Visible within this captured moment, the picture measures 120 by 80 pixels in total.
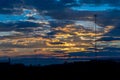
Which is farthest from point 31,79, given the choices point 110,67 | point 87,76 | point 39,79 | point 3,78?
point 110,67

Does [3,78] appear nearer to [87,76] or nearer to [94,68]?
[87,76]

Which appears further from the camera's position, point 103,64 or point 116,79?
point 103,64

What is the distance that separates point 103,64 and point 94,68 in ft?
9.33

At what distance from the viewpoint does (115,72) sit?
248 ft

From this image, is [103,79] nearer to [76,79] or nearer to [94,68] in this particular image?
[76,79]

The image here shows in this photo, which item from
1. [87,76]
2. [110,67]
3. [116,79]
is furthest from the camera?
[110,67]

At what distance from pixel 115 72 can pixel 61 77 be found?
11.5 meters

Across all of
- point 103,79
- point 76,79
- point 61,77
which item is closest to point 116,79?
point 103,79

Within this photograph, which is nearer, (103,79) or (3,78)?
(103,79)

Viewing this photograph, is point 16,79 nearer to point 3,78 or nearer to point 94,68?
point 3,78

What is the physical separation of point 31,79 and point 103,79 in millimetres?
13585

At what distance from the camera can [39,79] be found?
226ft

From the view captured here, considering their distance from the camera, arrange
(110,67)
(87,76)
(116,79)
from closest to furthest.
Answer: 1. (116,79)
2. (87,76)
3. (110,67)

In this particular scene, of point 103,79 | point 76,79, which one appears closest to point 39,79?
point 76,79
